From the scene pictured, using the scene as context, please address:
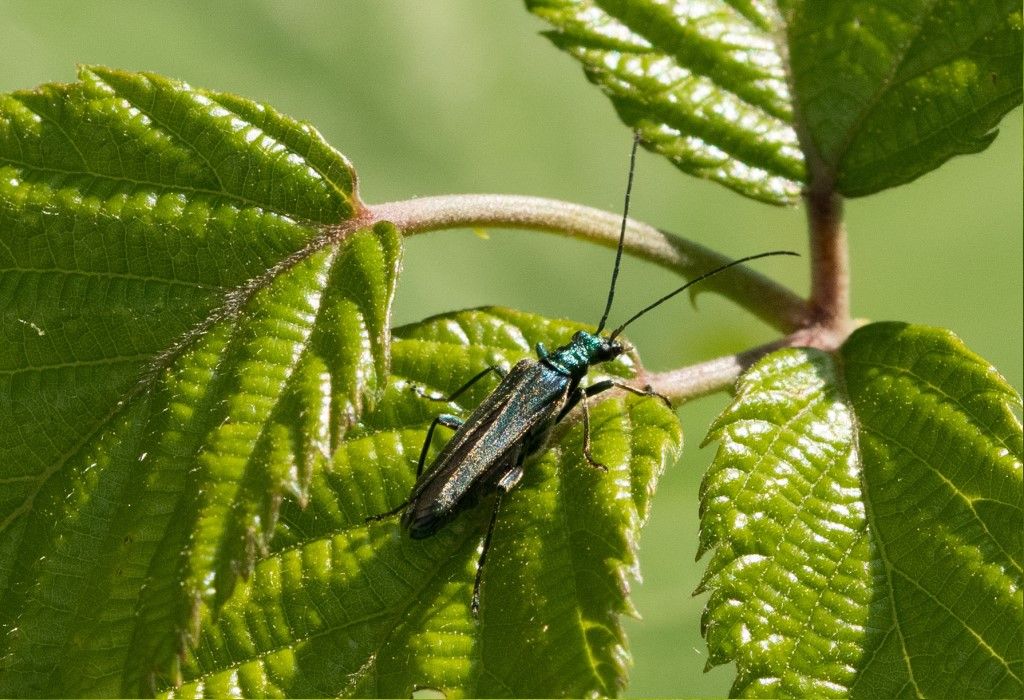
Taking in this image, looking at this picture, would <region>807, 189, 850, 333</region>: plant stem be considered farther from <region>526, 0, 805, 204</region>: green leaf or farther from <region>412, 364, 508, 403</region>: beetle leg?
<region>412, 364, 508, 403</region>: beetle leg

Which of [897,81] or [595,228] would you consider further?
[897,81]

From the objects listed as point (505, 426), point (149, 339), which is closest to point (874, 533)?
point (505, 426)

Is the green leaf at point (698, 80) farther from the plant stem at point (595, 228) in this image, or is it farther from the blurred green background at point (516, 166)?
the blurred green background at point (516, 166)

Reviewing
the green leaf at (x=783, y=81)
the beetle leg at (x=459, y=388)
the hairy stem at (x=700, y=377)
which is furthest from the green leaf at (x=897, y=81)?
the beetle leg at (x=459, y=388)

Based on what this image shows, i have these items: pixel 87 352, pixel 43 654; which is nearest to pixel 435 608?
pixel 43 654

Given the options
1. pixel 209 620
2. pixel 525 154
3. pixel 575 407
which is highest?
pixel 525 154

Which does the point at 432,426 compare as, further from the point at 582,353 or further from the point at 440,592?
the point at 582,353

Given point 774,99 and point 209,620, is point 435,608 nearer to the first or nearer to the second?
point 209,620
